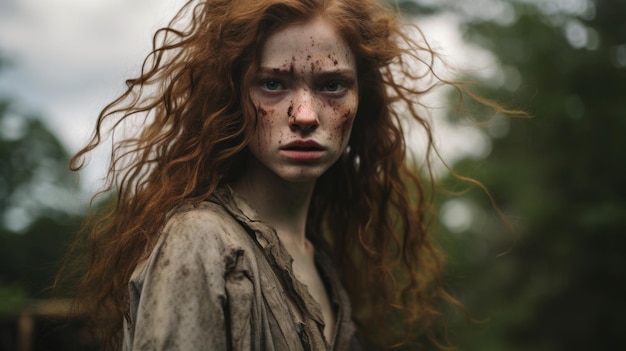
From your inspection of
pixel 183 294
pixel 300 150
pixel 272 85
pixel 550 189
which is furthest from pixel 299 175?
pixel 550 189

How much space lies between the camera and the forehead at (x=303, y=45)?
80.4 inches

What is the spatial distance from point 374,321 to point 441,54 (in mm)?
1133

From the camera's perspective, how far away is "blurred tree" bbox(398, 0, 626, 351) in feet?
22.1

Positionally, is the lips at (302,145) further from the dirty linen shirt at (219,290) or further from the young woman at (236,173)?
the dirty linen shirt at (219,290)

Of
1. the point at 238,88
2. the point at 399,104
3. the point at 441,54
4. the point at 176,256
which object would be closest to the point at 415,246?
the point at 399,104

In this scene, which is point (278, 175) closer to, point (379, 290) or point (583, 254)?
point (379, 290)

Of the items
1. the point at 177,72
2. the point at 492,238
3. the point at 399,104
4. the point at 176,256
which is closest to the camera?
the point at 176,256

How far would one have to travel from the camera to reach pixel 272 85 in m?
2.07

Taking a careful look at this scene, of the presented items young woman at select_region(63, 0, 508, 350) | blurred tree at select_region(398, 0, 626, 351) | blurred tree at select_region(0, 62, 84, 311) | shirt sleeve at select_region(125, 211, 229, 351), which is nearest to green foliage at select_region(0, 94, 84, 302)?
blurred tree at select_region(0, 62, 84, 311)

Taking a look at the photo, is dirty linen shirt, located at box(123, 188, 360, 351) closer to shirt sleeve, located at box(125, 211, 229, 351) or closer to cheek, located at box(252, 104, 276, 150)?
shirt sleeve, located at box(125, 211, 229, 351)

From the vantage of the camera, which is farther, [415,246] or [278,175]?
[415,246]

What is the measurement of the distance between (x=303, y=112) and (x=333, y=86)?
0.60 ft

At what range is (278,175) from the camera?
214 centimetres

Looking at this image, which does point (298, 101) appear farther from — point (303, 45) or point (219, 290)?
point (219, 290)
